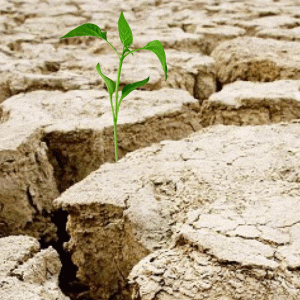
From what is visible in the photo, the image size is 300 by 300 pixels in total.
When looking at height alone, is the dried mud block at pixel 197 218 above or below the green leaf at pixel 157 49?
below

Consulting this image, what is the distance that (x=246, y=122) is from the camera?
1.66m

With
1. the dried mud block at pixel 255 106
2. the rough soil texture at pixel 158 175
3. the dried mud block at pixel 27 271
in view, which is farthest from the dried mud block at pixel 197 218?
the dried mud block at pixel 255 106

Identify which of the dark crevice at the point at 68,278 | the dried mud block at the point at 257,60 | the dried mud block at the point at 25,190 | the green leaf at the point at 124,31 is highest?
the green leaf at the point at 124,31

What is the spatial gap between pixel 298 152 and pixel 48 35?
2057mm

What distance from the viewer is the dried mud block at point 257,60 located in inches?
78.2

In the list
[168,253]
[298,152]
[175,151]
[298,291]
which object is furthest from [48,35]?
[298,291]

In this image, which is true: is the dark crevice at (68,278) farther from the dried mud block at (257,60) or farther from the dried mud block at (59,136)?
the dried mud block at (257,60)

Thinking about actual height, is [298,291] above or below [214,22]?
below

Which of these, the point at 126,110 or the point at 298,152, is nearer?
the point at 298,152

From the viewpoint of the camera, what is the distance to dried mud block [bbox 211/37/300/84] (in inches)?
78.2

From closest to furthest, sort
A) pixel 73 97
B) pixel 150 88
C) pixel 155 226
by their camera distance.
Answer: pixel 155 226
pixel 73 97
pixel 150 88

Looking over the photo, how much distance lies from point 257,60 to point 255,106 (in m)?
0.46

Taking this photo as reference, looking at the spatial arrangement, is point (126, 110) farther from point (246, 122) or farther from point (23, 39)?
point (23, 39)

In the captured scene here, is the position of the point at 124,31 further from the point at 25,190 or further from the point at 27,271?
the point at 27,271
